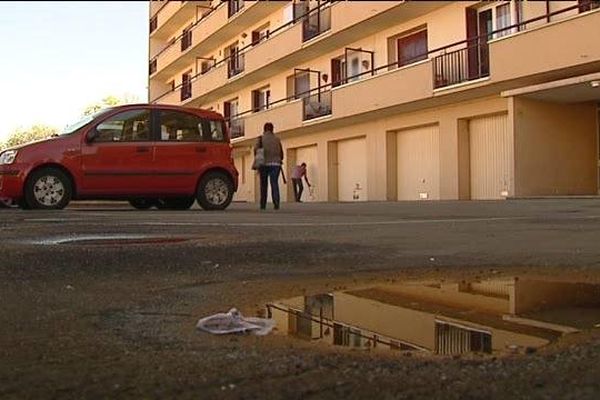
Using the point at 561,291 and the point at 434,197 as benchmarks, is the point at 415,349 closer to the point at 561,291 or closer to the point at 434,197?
the point at 561,291

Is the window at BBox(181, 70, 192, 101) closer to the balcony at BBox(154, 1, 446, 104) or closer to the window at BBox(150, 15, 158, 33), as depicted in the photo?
the window at BBox(150, 15, 158, 33)

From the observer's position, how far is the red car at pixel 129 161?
11586 millimetres

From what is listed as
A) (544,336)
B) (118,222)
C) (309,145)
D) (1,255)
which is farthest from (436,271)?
(309,145)

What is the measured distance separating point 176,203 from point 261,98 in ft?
65.7

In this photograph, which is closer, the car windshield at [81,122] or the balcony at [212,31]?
the car windshield at [81,122]

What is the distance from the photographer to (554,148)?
1800 cm

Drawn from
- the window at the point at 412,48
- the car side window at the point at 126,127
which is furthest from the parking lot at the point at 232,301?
the window at the point at 412,48

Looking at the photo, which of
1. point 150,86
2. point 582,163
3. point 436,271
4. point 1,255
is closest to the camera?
point 436,271

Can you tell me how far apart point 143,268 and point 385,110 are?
17885mm

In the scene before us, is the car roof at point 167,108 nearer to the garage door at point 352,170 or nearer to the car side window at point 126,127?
the car side window at point 126,127

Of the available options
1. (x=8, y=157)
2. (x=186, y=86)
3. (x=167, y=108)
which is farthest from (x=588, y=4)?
(x=186, y=86)

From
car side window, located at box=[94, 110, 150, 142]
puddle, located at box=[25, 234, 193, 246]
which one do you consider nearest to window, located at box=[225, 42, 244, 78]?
car side window, located at box=[94, 110, 150, 142]

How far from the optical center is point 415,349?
8.82 feet

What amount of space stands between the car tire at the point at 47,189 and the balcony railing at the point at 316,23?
14440mm
